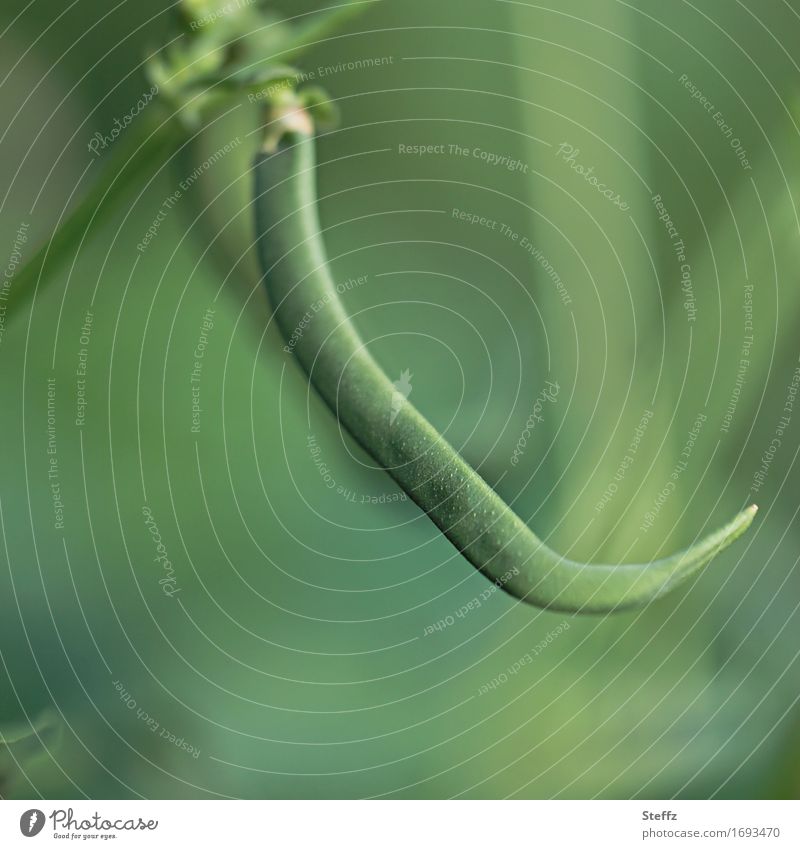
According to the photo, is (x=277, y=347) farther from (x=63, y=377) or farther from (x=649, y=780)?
(x=649, y=780)

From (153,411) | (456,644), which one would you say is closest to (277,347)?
(153,411)

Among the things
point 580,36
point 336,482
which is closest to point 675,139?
point 580,36

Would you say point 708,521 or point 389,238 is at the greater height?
point 389,238
